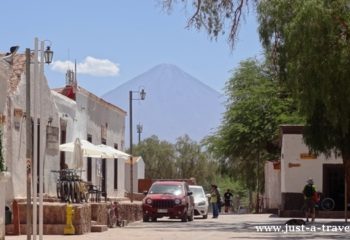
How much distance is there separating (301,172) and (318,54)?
44.7ft

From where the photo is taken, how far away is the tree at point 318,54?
24.5 m

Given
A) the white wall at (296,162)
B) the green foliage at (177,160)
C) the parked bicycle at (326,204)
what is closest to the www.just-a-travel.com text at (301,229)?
the parked bicycle at (326,204)

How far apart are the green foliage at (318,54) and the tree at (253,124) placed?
67.8 feet

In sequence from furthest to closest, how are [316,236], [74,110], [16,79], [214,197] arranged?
[214,197], [74,110], [16,79], [316,236]

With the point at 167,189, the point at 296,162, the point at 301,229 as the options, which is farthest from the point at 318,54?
the point at 296,162

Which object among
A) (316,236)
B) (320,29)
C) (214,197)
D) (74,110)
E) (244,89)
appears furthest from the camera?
(244,89)

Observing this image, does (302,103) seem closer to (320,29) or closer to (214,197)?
(320,29)

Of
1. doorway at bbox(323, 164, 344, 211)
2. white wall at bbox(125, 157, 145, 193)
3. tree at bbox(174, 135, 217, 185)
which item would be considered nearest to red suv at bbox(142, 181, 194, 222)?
doorway at bbox(323, 164, 344, 211)

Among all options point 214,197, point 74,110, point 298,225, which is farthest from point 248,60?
point 298,225

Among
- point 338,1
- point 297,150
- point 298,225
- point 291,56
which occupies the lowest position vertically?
point 298,225

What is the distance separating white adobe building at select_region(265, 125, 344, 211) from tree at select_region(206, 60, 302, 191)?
29.8ft

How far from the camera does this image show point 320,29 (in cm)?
2445

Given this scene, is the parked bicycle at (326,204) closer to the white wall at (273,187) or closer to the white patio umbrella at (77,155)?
the white wall at (273,187)

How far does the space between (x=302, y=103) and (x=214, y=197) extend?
14.2 metres
